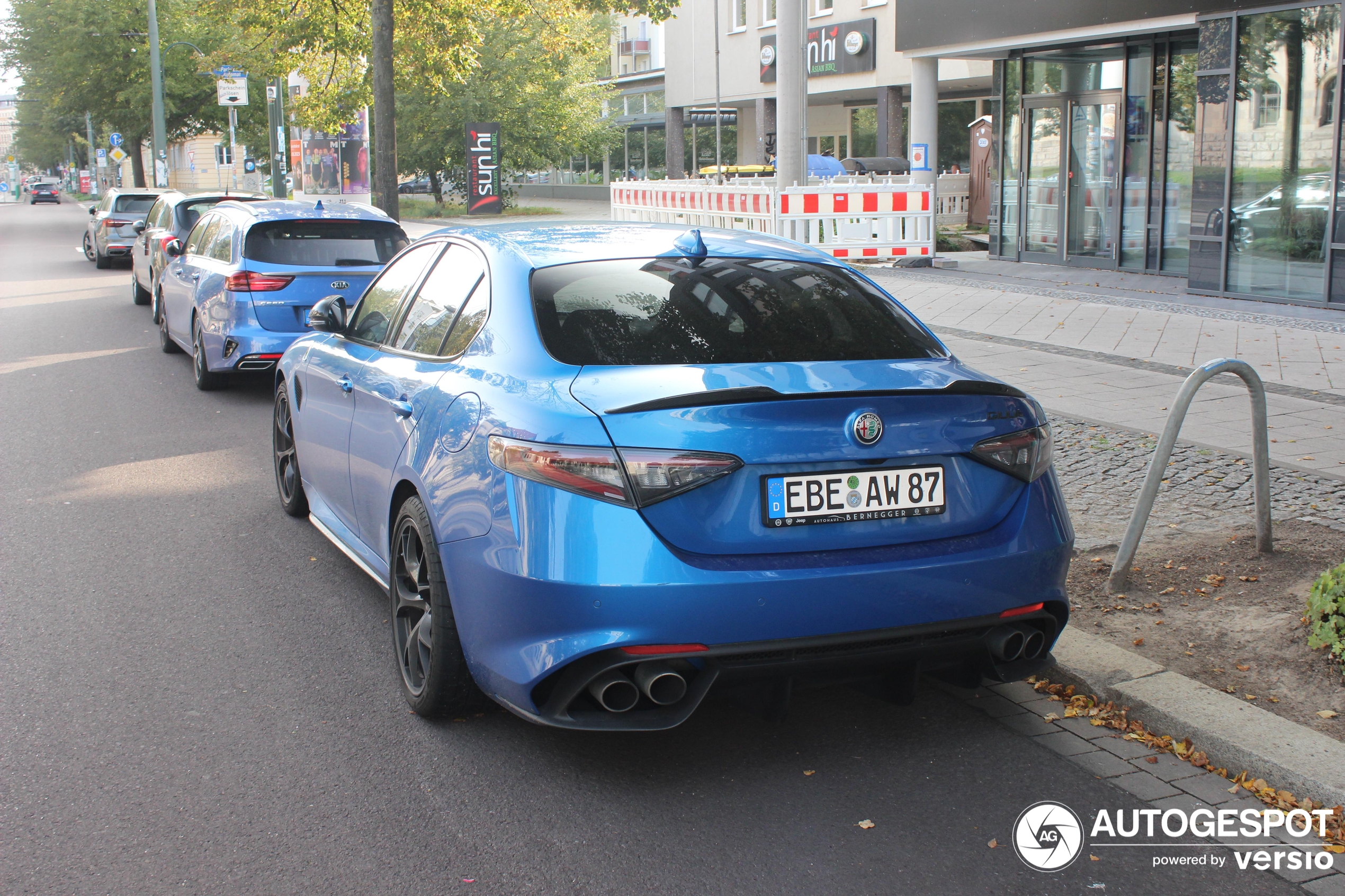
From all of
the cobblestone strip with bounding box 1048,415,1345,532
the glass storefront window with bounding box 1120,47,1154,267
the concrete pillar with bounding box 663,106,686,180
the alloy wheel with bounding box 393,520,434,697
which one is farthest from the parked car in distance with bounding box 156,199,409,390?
the concrete pillar with bounding box 663,106,686,180

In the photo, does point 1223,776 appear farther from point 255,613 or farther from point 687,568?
point 255,613

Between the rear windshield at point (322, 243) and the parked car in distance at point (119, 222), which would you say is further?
the parked car in distance at point (119, 222)

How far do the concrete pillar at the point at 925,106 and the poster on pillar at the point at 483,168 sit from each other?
18489 millimetres

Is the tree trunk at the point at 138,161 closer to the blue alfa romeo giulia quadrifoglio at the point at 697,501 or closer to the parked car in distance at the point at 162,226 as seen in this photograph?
the parked car in distance at the point at 162,226

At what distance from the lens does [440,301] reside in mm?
4477

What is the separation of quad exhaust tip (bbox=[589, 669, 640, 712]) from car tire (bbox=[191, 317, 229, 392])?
7.88 metres

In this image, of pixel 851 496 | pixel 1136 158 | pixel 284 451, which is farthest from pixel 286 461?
pixel 1136 158

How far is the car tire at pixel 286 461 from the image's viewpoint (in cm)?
637

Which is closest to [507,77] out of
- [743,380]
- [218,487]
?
[218,487]

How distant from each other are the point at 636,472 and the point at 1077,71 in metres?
17.2

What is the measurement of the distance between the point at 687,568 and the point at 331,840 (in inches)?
44.9

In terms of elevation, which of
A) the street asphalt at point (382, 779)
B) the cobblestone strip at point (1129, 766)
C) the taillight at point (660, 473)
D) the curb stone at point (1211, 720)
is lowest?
the cobblestone strip at point (1129, 766)

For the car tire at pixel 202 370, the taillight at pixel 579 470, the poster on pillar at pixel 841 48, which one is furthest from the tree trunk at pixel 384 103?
the poster on pillar at pixel 841 48

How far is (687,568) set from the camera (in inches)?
125
